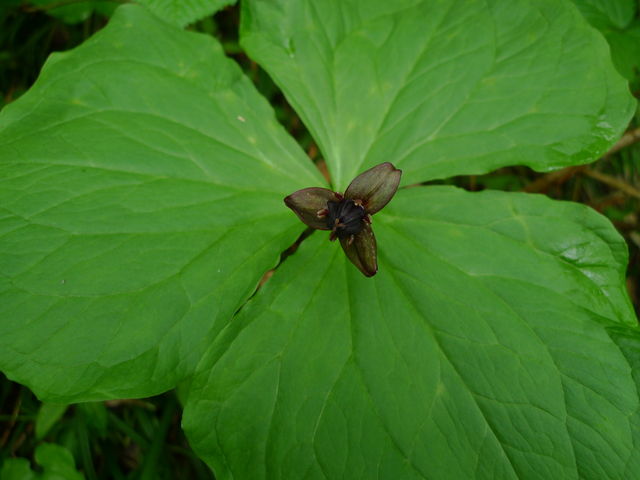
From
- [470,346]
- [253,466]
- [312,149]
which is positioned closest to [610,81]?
[470,346]

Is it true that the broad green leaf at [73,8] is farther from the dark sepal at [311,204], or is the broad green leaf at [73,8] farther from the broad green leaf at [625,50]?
the broad green leaf at [625,50]

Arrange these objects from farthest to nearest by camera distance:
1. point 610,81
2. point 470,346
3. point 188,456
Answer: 1. point 188,456
2. point 610,81
3. point 470,346

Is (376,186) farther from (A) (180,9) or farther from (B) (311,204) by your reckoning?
(A) (180,9)

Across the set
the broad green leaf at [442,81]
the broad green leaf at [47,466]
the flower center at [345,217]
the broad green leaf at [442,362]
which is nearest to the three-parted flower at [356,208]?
the flower center at [345,217]

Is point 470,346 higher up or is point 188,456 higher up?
point 470,346

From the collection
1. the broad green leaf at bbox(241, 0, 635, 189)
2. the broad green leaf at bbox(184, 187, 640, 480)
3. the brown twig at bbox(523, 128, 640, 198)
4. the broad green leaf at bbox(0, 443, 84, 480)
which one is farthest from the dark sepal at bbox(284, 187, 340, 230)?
the brown twig at bbox(523, 128, 640, 198)

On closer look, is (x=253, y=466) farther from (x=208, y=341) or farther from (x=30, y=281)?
(x=30, y=281)
